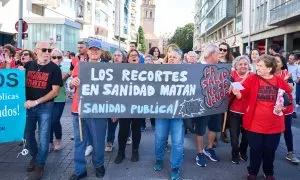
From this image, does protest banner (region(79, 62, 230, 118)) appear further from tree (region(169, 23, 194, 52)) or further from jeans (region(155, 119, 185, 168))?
tree (region(169, 23, 194, 52))

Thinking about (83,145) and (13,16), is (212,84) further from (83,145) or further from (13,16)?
(13,16)

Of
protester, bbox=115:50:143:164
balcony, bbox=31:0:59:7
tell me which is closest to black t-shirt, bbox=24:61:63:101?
protester, bbox=115:50:143:164

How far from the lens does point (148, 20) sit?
14962 cm

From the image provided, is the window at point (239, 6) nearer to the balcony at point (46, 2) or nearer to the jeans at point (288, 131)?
the balcony at point (46, 2)

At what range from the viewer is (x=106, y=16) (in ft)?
209

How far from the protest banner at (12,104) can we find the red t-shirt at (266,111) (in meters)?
3.20

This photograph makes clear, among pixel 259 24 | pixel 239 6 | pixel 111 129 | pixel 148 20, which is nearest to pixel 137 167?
pixel 111 129

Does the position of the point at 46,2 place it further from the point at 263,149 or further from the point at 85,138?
the point at 263,149

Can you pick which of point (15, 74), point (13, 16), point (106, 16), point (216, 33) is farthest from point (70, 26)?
point (216, 33)

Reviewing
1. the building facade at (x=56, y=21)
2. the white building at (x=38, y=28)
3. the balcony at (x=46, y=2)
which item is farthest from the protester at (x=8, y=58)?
the balcony at (x=46, y=2)

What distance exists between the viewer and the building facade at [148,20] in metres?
146

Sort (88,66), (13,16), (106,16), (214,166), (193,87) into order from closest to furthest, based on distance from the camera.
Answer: (88,66)
(193,87)
(214,166)
(13,16)
(106,16)

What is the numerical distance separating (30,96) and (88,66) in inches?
37.5

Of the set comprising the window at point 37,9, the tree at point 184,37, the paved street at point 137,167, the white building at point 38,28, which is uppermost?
the tree at point 184,37
